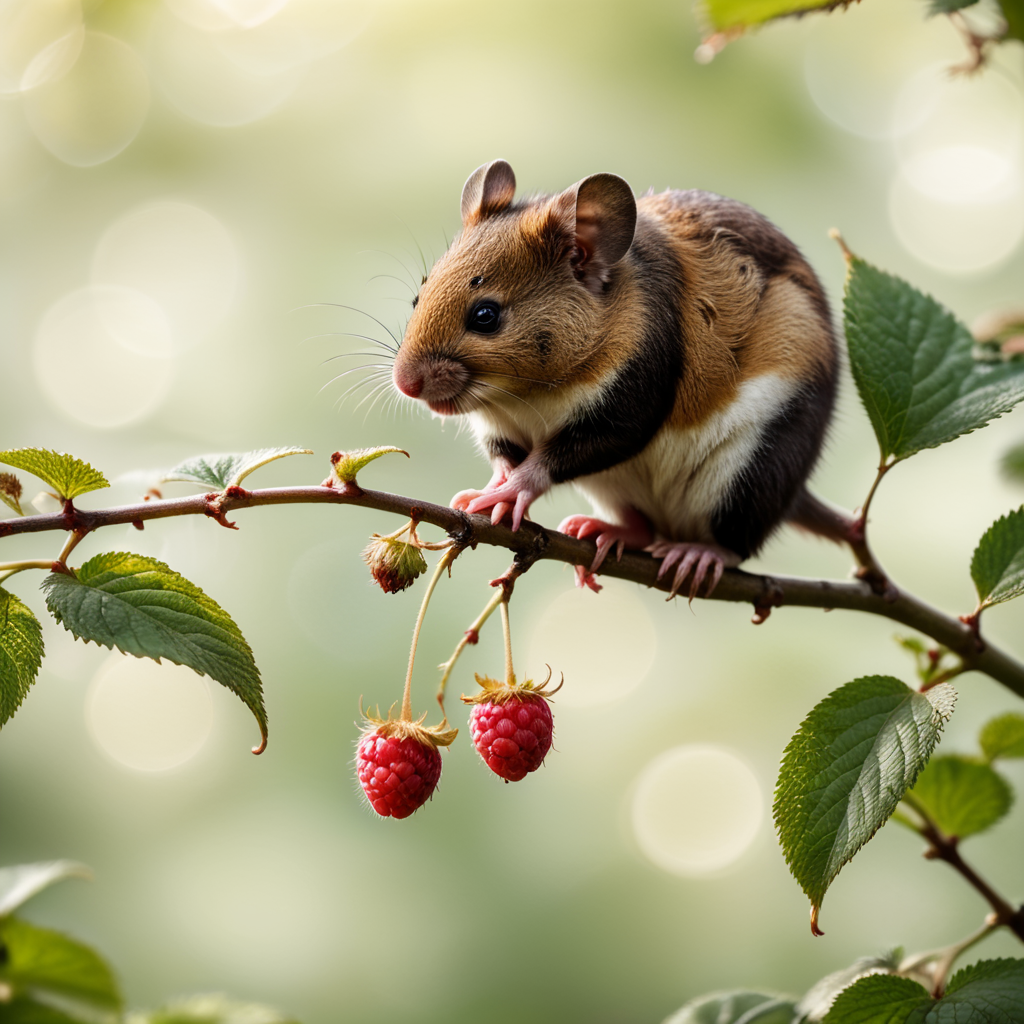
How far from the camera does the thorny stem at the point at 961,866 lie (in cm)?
117

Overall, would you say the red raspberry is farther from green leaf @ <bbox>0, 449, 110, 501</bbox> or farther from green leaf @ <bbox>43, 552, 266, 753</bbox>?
green leaf @ <bbox>0, 449, 110, 501</bbox>

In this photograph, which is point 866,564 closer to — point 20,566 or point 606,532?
point 606,532

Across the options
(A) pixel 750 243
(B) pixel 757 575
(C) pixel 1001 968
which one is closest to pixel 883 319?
(B) pixel 757 575

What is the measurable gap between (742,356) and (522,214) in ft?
1.38

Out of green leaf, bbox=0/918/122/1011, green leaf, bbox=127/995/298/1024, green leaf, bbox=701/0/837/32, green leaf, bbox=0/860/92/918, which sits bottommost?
green leaf, bbox=127/995/298/1024

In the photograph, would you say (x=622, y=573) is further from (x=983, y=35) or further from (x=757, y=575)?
(x=983, y=35)

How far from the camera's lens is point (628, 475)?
1.59m

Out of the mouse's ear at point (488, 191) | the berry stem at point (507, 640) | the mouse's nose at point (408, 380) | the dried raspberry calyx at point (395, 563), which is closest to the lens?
the dried raspberry calyx at point (395, 563)

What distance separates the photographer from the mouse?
145 centimetres

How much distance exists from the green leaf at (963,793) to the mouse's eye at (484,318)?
34.5 inches

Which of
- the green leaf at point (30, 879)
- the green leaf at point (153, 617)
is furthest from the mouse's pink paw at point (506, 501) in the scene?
the green leaf at point (30, 879)

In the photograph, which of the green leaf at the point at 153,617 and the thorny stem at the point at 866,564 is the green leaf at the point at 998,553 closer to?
the thorny stem at the point at 866,564

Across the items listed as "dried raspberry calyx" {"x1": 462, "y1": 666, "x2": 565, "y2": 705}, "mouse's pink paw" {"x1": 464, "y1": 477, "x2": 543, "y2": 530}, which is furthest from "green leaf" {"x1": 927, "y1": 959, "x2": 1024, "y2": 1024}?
"mouse's pink paw" {"x1": 464, "y1": 477, "x2": 543, "y2": 530}

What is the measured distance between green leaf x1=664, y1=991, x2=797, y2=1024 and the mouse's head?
899 millimetres
